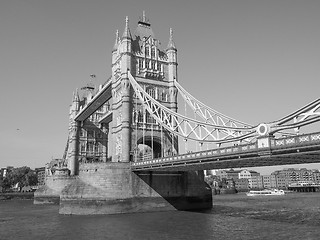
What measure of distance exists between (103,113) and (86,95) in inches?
331

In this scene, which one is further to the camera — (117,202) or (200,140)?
(117,202)

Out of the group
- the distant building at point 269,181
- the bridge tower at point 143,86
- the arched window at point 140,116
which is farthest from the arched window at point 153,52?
the distant building at point 269,181

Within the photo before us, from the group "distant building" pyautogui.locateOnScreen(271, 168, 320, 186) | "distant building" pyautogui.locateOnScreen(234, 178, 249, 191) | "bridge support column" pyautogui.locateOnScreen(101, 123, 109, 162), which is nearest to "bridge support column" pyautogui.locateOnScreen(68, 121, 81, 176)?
"bridge support column" pyautogui.locateOnScreen(101, 123, 109, 162)

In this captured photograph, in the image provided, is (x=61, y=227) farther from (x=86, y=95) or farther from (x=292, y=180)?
(x=292, y=180)

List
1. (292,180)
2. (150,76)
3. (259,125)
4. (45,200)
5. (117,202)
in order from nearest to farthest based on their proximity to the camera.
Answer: (259,125), (117,202), (150,76), (45,200), (292,180)

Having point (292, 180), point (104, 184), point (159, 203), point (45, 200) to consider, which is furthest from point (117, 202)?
point (292, 180)

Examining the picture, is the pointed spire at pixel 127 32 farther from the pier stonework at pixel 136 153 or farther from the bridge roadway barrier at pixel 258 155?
the bridge roadway barrier at pixel 258 155

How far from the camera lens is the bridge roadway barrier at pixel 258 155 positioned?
1806 cm

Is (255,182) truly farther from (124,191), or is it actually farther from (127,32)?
(124,191)

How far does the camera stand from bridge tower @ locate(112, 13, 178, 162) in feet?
140

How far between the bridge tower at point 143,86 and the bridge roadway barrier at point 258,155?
1003cm

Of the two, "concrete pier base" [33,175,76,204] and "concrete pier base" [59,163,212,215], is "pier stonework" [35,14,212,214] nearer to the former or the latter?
"concrete pier base" [59,163,212,215]

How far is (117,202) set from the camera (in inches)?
1396

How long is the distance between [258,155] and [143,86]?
2611 centimetres
